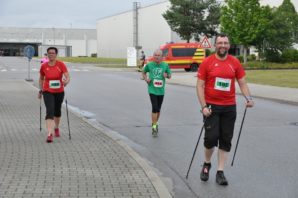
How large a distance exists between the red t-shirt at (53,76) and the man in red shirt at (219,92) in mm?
3857

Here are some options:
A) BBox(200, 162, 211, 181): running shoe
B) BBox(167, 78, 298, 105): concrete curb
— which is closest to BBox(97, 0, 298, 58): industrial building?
BBox(167, 78, 298, 105): concrete curb

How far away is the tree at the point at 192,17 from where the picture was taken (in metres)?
63.9

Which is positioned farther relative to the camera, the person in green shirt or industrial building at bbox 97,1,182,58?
industrial building at bbox 97,1,182,58

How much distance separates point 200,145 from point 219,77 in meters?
3.40

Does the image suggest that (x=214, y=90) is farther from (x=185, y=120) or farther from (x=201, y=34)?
(x=201, y=34)

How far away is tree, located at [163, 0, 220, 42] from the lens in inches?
2516

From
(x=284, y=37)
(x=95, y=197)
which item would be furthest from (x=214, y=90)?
(x=284, y=37)

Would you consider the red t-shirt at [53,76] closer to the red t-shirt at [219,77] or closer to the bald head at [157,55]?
the bald head at [157,55]

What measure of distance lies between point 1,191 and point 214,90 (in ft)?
8.75

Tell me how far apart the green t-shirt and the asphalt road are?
919 millimetres

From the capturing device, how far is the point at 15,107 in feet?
51.4

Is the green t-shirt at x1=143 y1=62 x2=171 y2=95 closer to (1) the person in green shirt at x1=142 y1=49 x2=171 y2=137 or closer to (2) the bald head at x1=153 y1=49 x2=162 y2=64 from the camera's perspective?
(1) the person in green shirt at x1=142 y1=49 x2=171 y2=137

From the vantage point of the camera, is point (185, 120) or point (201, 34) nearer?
point (185, 120)

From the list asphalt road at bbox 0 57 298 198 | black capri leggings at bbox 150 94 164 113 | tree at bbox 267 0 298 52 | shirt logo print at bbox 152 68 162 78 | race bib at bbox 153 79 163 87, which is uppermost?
tree at bbox 267 0 298 52
